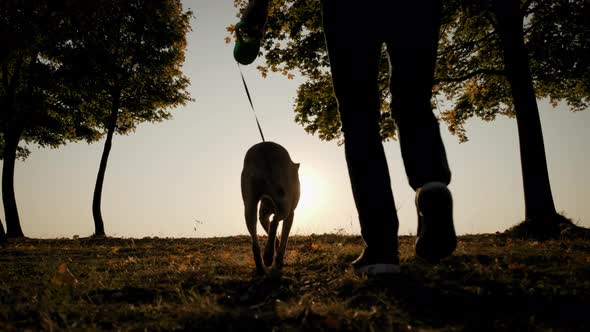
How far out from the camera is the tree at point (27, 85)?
13484 millimetres

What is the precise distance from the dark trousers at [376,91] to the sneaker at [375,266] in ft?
0.28

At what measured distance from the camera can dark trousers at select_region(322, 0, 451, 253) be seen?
2643 millimetres

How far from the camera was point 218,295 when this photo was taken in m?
2.34

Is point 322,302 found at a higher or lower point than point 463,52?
lower

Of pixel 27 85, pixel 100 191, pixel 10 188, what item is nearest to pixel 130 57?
pixel 27 85

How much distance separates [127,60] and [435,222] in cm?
1765

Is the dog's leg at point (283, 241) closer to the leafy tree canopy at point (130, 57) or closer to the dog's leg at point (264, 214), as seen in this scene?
the dog's leg at point (264, 214)

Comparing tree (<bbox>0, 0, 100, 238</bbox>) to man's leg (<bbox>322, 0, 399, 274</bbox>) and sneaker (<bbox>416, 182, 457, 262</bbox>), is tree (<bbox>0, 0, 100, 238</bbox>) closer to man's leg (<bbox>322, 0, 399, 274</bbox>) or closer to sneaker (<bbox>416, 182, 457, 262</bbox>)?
man's leg (<bbox>322, 0, 399, 274</bbox>)

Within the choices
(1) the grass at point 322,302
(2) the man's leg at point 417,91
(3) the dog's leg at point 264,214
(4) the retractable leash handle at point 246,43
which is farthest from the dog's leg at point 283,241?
(4) the retractable leash handle at point 246,43

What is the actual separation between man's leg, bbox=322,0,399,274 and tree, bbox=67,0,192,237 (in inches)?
555

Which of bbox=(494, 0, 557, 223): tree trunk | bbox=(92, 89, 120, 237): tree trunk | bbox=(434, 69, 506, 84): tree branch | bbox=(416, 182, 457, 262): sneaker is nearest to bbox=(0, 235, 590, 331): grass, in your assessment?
bbox=(416, 182, 457, 262): sneaker

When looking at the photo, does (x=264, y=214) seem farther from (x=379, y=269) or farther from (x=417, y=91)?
(x=417, y=91)

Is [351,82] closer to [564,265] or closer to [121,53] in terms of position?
[564,265]

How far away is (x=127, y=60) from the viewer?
56.4ft
